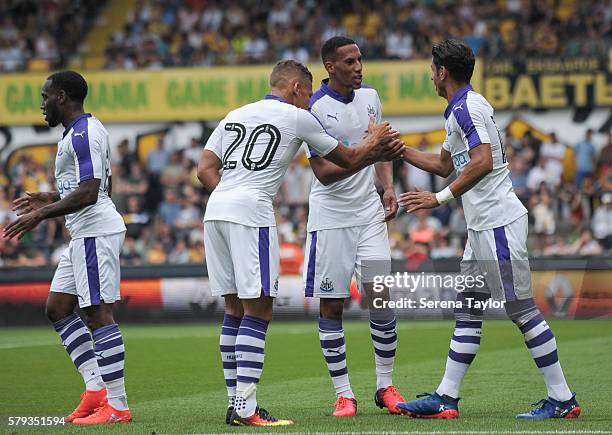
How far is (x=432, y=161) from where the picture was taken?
8273 millimetres

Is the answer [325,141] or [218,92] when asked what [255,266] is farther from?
[218,92]

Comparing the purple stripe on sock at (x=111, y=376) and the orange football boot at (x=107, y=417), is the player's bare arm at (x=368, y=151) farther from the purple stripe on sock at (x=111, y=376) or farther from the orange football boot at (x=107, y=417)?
the orange football boot at (x=107, y=417)

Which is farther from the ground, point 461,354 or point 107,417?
point 461,354

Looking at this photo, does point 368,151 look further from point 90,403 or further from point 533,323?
point 90,403

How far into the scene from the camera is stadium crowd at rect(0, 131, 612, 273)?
1938cm

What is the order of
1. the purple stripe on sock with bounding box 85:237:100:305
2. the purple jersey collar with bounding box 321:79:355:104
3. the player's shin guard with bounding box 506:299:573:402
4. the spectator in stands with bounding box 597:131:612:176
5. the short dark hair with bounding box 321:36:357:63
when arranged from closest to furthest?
1. the player's shin guard with bounding box 506:299:573:402
2. the purple stripe on sock with bounding box 85:237:100:305
3. the short dark hair with bounding box 321:36:357:63
4. the purple jersey collar with bounding box 321:79:355:104
5. the spectator in stands with bounding box 597:131:612:176

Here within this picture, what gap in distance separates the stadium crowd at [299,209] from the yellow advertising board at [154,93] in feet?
4.23

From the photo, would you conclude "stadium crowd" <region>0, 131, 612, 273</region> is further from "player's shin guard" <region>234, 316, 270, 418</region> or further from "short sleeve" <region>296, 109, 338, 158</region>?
"player's shin guard" <region>234, 316, 270, 418</region>

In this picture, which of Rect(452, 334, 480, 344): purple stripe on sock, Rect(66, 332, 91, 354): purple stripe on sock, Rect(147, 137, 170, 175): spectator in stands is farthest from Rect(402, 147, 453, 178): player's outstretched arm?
Rect(147, 137, 170, 175): spectator in stands

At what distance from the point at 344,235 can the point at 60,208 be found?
209 cm

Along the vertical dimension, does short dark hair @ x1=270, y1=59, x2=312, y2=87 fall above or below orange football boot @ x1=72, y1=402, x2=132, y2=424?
above

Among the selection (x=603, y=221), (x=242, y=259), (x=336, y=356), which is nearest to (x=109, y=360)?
(x=242, y=259)

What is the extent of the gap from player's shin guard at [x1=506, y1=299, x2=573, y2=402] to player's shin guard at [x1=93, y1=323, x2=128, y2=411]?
8.99 feet

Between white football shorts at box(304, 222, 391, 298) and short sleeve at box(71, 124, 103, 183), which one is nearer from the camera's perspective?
short sleeve at box(71, 124, 103, 183)
